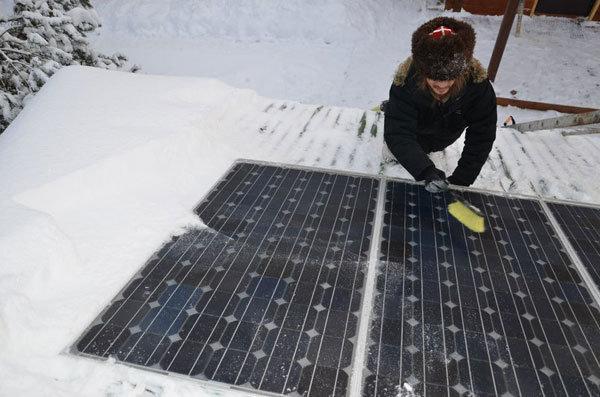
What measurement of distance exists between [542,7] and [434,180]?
14.1 metres

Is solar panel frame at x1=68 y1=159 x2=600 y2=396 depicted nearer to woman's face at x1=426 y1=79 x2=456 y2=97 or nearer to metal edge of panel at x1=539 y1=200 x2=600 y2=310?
metal edge of panel at x1=539 y1=200 x2=600 y2=310

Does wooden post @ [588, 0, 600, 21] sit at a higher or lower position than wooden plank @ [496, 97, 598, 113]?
higher

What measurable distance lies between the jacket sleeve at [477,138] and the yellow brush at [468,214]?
0.49 meters

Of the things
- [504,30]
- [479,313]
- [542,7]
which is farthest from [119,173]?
[542,7]

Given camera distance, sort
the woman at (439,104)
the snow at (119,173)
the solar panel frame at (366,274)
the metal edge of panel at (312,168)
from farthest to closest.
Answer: the metal edge of panel at (312,168) < the woman at (439,104) < the snow at (119,173) < the solar panel frame at (366,274)

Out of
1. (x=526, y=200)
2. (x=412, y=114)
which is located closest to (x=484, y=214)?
(x=526, y=200)

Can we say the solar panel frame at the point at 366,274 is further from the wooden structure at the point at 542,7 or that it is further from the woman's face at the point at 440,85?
the wooden structure at the point at 542,7

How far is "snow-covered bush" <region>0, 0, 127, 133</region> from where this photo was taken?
5891mm

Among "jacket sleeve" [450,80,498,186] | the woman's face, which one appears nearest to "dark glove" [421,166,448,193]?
"jacket sleeve" [450,80,498,186]

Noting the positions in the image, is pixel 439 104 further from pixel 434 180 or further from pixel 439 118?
pixel 434 180

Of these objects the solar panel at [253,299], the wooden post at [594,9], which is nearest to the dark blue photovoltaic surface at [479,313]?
the solar panel at [253,299]

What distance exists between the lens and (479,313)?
2535mm

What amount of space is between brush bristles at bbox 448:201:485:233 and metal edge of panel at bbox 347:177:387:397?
0.58 metres

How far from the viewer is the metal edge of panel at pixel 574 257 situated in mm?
2727
